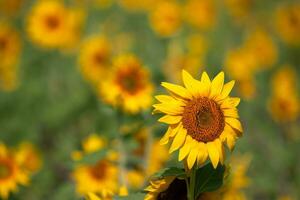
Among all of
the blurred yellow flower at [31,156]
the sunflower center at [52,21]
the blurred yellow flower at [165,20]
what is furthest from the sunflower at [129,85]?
the blurred yellow flower at [165,20]

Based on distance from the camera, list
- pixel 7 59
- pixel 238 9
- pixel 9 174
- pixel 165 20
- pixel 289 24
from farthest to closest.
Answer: pixel 238 9
pixel 289 24
pixel 165 20
pixel 7 59
pixel 9 174

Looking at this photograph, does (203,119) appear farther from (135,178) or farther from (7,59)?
(7,59)

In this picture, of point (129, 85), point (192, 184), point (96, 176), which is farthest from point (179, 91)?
point (129, 85)

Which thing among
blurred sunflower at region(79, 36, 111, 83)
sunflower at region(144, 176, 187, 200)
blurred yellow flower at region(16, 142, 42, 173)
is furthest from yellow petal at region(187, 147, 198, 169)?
blurred sunflower at region(79, 36, 111, 83)

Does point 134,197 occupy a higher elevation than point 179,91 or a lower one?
lower

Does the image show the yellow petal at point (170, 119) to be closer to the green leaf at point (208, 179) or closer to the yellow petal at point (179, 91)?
the yellow petal at point (179, 91)
